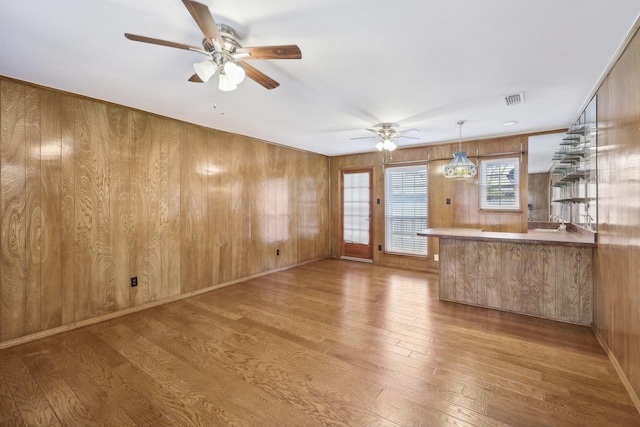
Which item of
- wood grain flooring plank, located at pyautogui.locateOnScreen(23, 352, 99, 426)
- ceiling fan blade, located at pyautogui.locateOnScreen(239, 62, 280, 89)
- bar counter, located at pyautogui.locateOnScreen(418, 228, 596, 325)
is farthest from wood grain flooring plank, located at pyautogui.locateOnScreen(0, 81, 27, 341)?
bar counter, located at pyautogui.locateOnScreen(418, 228, 596, 325)

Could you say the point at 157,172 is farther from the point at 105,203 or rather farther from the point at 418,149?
the point at 418,149

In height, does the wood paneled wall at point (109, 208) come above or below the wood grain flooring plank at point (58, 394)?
above

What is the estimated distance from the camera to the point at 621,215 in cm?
208

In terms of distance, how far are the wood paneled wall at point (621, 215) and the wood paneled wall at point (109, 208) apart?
4.43m

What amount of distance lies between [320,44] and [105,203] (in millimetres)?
2907

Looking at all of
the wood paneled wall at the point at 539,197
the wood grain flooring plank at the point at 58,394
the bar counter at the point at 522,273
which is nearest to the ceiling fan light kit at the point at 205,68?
the wood grain flooring plank at the point at 58,394

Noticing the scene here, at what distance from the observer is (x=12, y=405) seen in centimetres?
186

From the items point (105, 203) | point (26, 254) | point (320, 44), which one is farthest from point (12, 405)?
point (320, 44)

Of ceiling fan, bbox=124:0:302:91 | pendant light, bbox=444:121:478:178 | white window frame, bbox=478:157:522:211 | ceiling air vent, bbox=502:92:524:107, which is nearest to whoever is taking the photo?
ceiling fan, bbox=124:0:302:91

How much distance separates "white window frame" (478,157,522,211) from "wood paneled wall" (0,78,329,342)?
3941mm

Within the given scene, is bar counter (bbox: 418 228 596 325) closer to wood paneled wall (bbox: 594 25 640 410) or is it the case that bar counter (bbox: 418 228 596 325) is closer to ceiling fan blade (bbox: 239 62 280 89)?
wood paneled wall (bbox: 594 25 640 410)

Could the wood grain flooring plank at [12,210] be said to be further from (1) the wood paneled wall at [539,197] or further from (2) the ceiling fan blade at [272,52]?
(1) the wood paneled wall at [539,197]

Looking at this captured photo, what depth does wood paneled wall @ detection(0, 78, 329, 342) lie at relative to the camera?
2660mm

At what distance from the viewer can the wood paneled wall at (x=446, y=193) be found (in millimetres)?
4688
